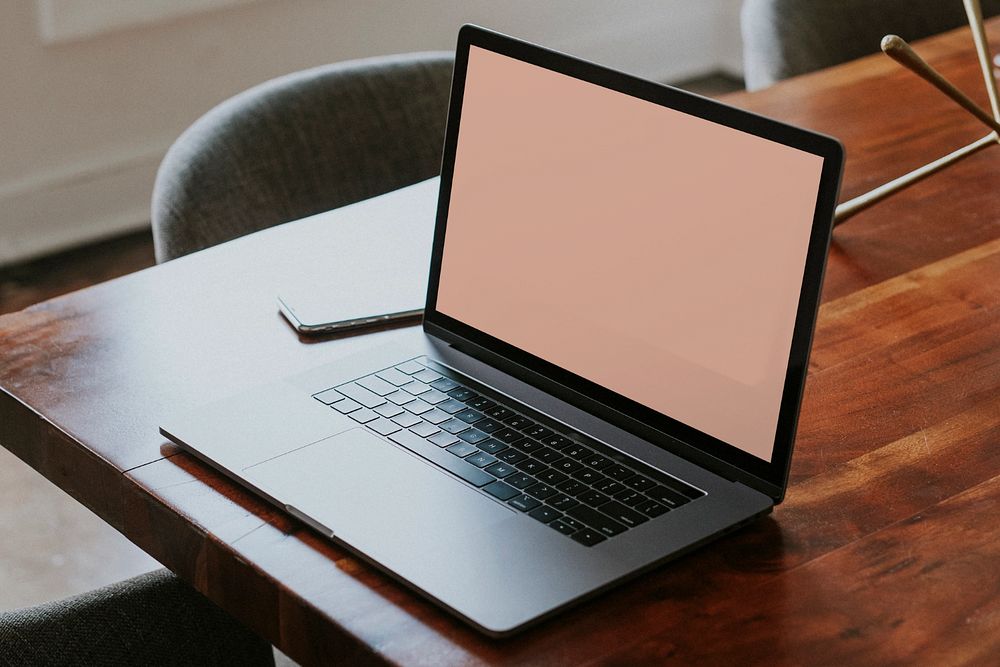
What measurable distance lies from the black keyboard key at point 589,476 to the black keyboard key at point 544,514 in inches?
1.5

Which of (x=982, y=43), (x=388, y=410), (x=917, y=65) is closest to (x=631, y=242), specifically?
(x=388, y=410)

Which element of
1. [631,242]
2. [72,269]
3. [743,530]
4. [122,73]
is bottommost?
[72,269]

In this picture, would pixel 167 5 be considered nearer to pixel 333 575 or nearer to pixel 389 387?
pixel 389 387

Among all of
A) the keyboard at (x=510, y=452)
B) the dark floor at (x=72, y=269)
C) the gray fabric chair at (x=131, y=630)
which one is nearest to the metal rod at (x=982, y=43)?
the keyboard at (x=510, y=452)

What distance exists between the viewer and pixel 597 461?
2.75ft

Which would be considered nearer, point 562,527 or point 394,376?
point 562,527

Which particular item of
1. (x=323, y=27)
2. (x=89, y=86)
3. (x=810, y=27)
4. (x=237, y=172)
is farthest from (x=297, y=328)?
(x=323, y=27)

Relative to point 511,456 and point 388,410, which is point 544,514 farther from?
point 388,410

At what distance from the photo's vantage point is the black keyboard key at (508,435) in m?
0.87

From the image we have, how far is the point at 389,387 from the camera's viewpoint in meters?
0.94

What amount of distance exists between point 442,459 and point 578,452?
0.09 metres

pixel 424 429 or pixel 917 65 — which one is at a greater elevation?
pixel 917 65

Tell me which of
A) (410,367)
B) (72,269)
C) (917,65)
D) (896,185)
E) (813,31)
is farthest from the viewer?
(72,269)

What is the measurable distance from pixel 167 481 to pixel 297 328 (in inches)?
8.7
